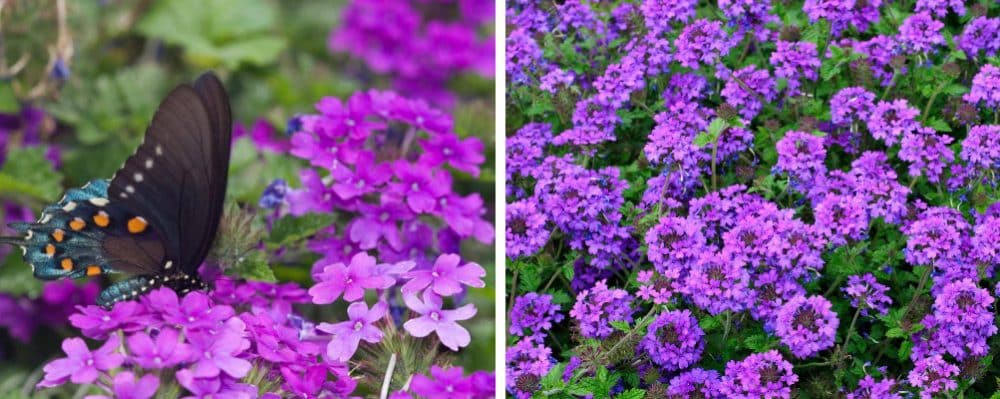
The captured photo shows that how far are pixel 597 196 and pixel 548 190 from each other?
8cm

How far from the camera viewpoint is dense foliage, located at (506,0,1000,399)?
5.08 ft

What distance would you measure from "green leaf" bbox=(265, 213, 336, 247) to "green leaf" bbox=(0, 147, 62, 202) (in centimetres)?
43

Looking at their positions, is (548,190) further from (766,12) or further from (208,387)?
(208,387)

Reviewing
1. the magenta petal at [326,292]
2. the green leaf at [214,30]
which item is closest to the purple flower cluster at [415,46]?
the green leaf at [214,30]

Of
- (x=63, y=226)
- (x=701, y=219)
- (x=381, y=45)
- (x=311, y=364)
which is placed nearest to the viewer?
(x=311, y=364)

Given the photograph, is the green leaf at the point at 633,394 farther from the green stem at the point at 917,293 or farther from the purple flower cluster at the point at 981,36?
the purple flower cluster at the point at 981,36

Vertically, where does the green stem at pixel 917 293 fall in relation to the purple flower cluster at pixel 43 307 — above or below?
above

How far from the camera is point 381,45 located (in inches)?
109

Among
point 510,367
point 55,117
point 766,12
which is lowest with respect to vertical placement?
point 510,367

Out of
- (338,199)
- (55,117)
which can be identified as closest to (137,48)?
(55,117)

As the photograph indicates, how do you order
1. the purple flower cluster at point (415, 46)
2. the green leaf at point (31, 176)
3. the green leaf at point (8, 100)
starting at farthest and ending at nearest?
the purple flower cluster at point (415, 46), the green leaf at point (8, 100), the green leaf at point (31, 176)

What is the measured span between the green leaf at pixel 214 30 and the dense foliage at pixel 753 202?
2.01ft

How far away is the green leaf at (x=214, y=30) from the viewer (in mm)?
2293

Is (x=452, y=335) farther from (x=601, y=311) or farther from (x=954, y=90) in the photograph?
(x=954, y=90)
